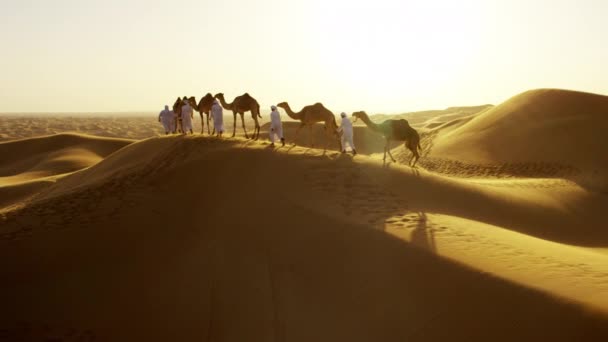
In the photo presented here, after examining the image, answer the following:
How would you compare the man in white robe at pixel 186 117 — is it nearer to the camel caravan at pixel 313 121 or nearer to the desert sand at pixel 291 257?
the camel caravan at pixel 313 121

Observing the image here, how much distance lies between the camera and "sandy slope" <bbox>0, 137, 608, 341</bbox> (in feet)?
20.9

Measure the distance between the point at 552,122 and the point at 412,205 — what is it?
18.4m

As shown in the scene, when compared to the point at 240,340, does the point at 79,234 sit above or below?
above

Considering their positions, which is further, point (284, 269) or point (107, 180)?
point (107, 180)

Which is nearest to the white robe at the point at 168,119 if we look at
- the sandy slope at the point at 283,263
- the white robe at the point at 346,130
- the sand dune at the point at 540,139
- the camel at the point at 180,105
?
the camel at the point at 180,105

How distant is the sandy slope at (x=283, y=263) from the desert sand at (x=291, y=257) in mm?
30

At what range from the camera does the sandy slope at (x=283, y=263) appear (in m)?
6.36

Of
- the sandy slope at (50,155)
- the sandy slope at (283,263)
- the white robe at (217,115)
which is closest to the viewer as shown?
the sandy slope at (283,263)

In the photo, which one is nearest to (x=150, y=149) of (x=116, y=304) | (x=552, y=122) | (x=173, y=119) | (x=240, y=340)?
(x=173, y=119)

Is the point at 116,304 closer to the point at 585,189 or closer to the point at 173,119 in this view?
the point at 173,119

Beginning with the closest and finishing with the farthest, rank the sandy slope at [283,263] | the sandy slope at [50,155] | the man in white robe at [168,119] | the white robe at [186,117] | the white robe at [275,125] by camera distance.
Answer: the sandy slope at [283,263], the white robe at [275,125], the white robe at [186,117], the man in white robe at [168,119], the sandy slope at [50,155]

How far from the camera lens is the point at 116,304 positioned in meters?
7.75

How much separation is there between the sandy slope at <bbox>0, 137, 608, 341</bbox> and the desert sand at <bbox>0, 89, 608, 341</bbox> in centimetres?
3

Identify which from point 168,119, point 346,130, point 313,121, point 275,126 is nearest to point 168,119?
point 168,119
